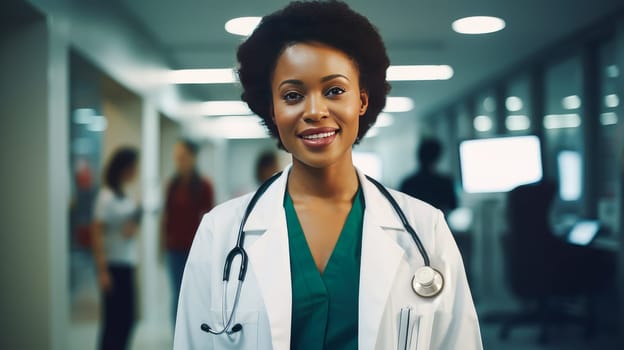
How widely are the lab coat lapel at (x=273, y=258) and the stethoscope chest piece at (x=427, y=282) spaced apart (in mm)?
210

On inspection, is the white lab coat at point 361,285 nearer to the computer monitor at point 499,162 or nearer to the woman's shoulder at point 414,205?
the woman's shoulder at point 414,205

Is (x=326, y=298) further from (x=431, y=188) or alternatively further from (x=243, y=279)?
(x=431, y=188)

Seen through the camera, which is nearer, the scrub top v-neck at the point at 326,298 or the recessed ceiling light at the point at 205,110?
the scrub top v-neck at the point at 326,298

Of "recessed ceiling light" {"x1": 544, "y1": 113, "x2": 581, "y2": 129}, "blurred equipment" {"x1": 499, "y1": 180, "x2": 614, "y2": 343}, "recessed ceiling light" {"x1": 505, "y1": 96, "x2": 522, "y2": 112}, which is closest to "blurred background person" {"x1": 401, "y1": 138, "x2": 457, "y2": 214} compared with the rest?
"blurred equipment" {"x1": 499, "y1": 180, "x2": 614, "y2": 343}

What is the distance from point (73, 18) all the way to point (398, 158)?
697cm

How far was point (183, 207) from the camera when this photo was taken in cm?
296

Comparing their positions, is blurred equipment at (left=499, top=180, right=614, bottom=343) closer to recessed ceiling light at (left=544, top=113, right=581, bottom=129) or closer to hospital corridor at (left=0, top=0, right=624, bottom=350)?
hospital corridor at (left=0, top=0, right=624, bottom=350)

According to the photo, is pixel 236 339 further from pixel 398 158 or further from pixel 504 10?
pixel 398 158

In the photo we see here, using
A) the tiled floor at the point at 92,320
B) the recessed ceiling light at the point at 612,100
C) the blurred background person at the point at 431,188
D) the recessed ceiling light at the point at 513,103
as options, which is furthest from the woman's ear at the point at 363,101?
the recessed ceiling light at the point at 513,103

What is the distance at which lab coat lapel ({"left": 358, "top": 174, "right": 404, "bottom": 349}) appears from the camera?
3.11 feet

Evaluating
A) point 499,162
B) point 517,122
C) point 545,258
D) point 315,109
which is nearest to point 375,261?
point 315,109

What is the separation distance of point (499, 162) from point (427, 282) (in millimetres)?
2357

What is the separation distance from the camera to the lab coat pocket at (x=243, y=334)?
960 millimetres

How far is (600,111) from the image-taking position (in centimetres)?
370
